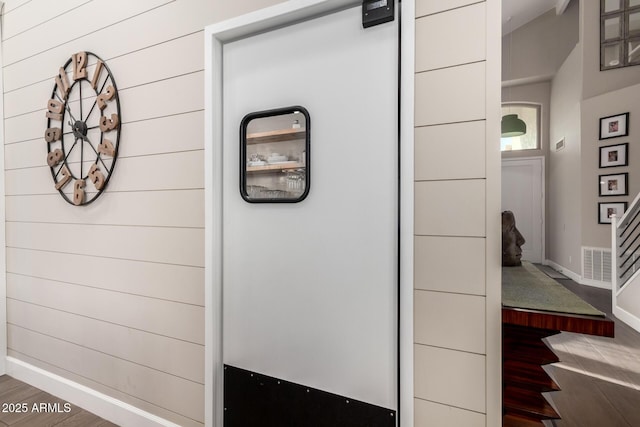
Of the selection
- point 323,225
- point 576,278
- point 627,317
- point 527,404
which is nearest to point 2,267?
point 323,225

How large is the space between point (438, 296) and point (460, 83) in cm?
71

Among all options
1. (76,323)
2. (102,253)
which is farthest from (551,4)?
(76,323)

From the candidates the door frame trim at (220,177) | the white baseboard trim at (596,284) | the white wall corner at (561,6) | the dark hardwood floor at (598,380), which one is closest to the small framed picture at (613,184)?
the white baseboard trim at (596,284)

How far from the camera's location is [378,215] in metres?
1.22

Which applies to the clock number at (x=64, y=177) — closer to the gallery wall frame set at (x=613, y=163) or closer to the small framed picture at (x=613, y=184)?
the gallery wall frame set at (x=613, y=163)

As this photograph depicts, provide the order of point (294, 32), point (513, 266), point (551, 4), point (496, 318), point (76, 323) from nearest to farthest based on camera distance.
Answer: point (496, 318)
point (294, 32)
point (513, 266)
point (76, 323)
point (551, 4)

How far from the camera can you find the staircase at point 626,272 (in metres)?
3.44

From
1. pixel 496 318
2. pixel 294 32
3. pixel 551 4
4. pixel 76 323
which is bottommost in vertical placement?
pixel 76 323

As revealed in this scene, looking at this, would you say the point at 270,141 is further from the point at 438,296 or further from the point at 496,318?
the point at 496,318

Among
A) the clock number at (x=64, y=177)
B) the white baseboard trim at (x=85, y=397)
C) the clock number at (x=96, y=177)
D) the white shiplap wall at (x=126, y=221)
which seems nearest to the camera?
the white shiplap wall at (x=126, y=221)

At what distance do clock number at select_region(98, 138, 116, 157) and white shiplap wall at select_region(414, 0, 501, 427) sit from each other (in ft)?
5.50

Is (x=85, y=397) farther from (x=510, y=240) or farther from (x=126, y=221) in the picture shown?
(x=510, y=240)

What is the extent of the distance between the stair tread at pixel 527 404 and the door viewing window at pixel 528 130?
22.4 ft

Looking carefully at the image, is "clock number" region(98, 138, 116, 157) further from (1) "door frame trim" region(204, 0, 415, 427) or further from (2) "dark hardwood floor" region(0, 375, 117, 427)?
(2) "dark hardwood floor" region(0, 375, 117, 427)
